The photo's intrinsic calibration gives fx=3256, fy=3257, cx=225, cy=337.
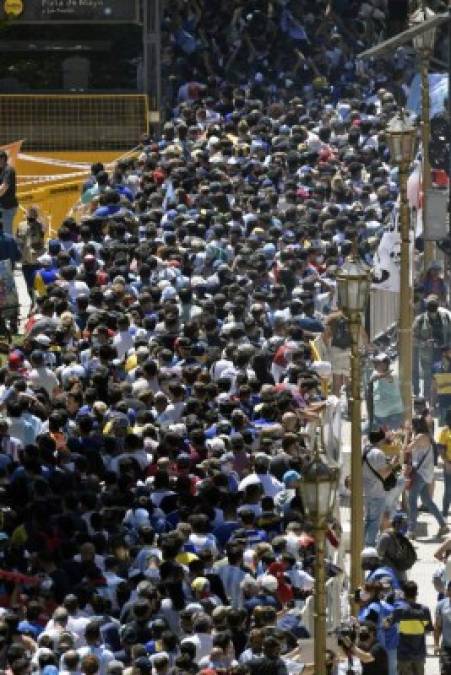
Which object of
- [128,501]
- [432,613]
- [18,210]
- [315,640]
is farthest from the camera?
[18,210]

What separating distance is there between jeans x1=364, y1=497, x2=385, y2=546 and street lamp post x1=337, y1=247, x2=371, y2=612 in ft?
7.25

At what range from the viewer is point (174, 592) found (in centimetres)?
2456

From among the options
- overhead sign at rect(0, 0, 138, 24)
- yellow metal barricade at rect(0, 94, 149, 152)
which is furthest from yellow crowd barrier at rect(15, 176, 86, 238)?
overhead sign at rect(0, 0, 138, 24)

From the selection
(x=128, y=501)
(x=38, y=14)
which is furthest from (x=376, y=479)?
(x=38, y=14)

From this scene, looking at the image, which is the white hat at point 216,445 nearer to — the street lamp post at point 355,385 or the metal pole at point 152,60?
the street lamp post at point 355,385

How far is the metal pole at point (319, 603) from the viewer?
22547 millimetres

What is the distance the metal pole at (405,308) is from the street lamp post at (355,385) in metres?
5.70

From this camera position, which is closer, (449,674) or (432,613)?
(449,674)

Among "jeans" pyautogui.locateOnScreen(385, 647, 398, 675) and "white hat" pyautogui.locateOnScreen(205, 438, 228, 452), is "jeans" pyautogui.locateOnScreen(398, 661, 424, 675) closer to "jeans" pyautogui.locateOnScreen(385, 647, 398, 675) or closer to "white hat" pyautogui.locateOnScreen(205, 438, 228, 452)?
"jeans" pyautogui.locateOnScreen(385, 647, 398, 675)

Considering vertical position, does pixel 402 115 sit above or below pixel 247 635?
above

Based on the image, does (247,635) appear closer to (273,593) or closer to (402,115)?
(273,593)

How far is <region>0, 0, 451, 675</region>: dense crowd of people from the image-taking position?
24.3 metres

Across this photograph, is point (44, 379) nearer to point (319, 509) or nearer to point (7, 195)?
point (319, 509)

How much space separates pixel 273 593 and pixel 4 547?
225 cm
